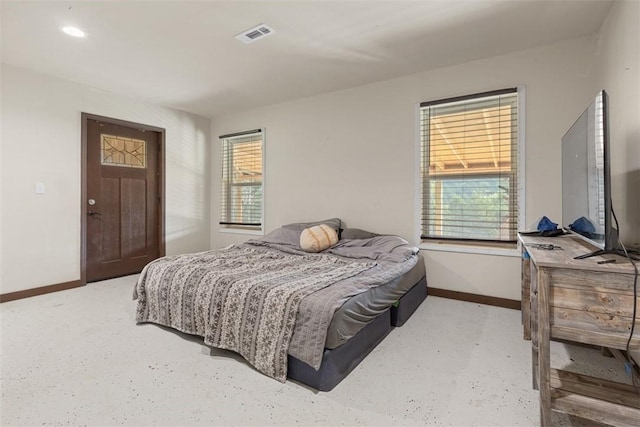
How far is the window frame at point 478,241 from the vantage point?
2855 mm

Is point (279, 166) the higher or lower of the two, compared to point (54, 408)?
higher

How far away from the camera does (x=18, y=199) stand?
10.5 ft

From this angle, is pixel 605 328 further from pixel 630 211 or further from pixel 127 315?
pixel 127 315

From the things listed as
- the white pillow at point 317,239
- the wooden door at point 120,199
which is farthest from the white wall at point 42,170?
the white pillow at point 317,239

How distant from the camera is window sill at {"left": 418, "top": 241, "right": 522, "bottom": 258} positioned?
292 cm

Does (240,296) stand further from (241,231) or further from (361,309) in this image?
(241,231)

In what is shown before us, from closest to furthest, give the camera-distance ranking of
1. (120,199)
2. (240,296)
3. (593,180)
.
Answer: (593,180), (240,296), (120,199)

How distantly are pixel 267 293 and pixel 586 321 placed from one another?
1539 millimetres

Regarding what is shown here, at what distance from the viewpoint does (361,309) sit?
6.24 feet

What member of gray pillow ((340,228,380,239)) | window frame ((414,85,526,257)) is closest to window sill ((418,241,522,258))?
window frame ((414,85,526,257))

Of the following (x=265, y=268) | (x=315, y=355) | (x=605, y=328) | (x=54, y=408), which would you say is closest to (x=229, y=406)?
(x=315, y=355)

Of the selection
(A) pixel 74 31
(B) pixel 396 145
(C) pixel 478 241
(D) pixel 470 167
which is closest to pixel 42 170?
(A) pixel 74 31

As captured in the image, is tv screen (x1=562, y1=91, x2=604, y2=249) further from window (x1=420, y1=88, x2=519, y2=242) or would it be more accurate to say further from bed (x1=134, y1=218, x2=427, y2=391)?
bed (x1=134, y1=218, x2=427, y2=391)

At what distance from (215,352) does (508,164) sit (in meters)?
2.98
